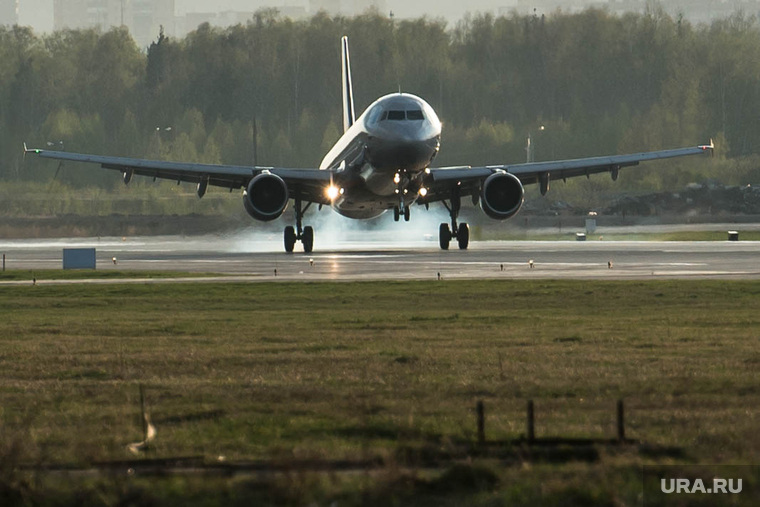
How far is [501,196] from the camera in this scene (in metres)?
59.1

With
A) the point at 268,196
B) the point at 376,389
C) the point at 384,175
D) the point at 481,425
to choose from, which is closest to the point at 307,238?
the point at 268,196

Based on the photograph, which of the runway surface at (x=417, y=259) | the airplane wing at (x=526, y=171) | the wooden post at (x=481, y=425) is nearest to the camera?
the wooden post at (x=481, y=425)

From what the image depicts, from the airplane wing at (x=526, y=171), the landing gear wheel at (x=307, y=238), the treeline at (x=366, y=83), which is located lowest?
the landing gear wheel at (x=307, y=238)

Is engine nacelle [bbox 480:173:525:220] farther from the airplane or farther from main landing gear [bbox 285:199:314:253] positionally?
main landing gear [bbox 285:199:314:253]

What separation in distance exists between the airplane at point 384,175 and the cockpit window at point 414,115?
39 mm

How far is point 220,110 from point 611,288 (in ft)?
393

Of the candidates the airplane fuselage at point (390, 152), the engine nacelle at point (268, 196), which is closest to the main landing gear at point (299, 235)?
the airplane fuselage at point (390, 152)

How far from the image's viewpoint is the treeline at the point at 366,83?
142 metres

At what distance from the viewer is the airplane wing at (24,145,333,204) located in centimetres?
5984

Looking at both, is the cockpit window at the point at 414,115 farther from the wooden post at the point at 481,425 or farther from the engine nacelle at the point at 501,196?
the wooden post at the point at 481,425

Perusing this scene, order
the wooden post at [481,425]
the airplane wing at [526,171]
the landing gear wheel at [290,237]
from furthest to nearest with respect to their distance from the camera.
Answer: the landing gear wheel at [290,237]
the airplane wing at [526,171]
the wooden post at [481,425]

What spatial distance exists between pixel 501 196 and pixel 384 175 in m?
5.97

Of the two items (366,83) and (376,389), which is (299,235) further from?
(366,83)

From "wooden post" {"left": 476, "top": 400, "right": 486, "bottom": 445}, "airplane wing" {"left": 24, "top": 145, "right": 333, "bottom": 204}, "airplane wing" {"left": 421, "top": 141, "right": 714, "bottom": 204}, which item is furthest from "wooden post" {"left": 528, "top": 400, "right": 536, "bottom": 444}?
"airplane wing" {"left": 24, "top": 145, "right": 333, "bottom": 204}
